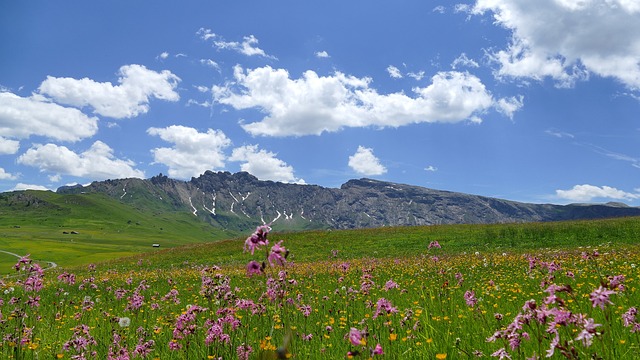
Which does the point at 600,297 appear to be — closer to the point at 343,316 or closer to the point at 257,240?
the point at 257,240

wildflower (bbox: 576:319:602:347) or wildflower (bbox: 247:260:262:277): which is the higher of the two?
wildflower (bbox: 247:260:262:277)

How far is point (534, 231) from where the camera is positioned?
37.4 meters

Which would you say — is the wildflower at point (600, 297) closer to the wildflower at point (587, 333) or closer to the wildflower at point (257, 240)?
the wildflower at point (587, 333)

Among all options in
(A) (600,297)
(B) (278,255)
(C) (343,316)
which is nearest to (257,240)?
(B) (278,255)

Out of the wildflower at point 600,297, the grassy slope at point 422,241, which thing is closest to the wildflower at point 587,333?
the wildflower at point 600,297

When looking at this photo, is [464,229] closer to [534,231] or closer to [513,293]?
[534,231]

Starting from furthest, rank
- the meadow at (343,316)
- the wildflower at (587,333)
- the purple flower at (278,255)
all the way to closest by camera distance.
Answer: the meadow at (343,316) < the purple flower at (278,255) < the wildflower at (587,333)

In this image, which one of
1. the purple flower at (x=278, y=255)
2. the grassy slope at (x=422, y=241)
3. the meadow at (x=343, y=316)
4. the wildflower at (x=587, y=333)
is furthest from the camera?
the grassy slope at (x=422, y=241)

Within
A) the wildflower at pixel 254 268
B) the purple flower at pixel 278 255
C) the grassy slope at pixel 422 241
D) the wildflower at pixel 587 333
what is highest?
the purple flower at pixel 278 255

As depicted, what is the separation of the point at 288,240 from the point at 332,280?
105 feet

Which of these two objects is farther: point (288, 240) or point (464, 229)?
point (288, 240)

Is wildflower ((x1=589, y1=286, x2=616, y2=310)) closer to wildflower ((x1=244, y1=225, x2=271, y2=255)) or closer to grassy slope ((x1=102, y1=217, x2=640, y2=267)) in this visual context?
wildflower ((x1=244, y1=225, x2=271, y2=255))

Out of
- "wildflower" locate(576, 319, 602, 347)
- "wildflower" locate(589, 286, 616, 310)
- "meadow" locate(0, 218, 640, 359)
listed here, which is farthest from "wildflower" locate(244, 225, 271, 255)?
"wildflower" locate(589, 286, 616, 310)

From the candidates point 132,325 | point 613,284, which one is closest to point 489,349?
point 613,284
